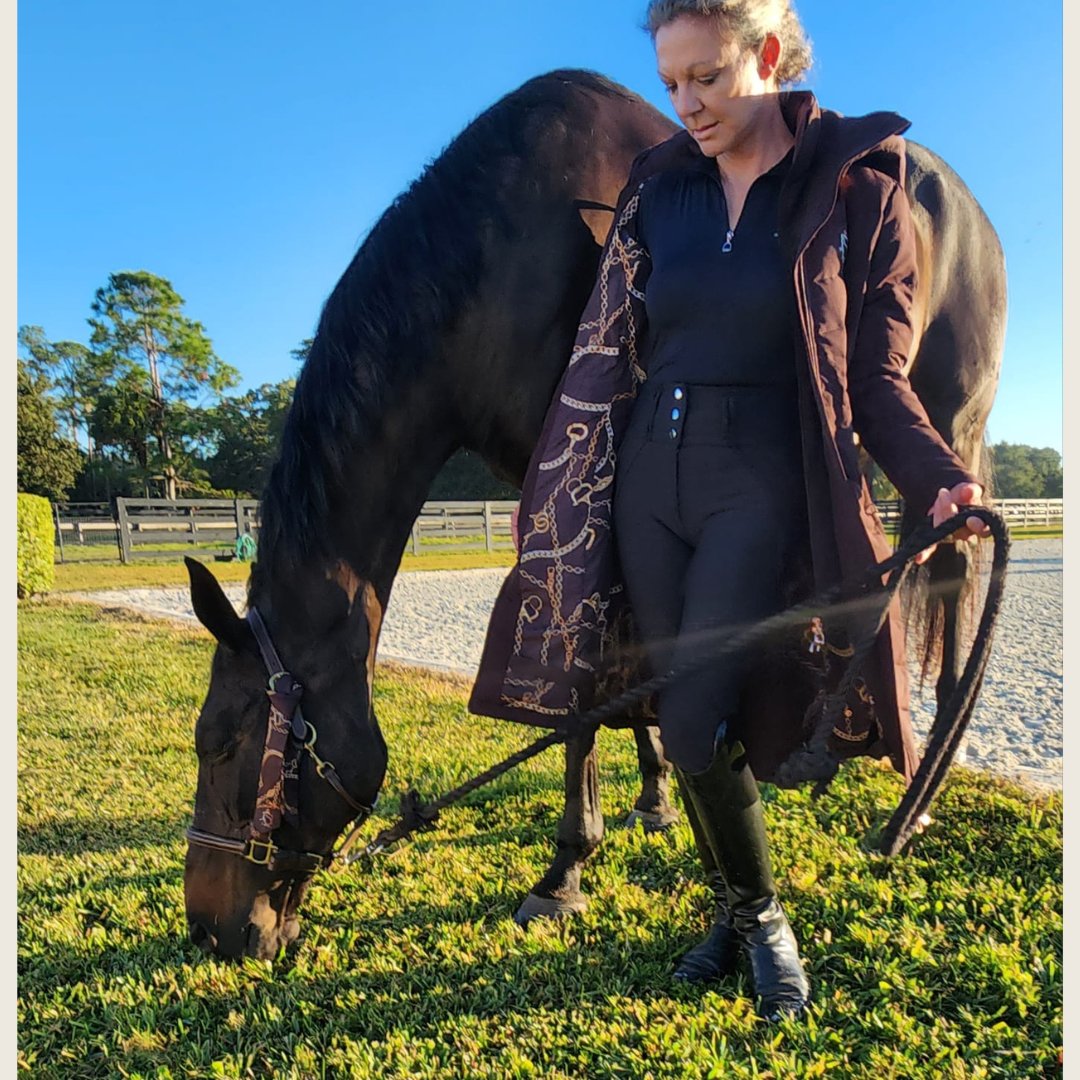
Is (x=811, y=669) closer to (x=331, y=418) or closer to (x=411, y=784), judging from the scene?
(x=331, y=418)

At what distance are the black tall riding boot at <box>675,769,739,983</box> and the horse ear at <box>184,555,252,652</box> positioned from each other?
130 cm

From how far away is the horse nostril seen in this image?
2.21m

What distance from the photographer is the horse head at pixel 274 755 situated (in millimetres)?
2129

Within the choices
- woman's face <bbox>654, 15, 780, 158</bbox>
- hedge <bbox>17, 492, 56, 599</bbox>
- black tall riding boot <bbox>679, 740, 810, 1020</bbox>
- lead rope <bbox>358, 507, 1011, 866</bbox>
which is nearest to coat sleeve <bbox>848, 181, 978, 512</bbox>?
lead rope <bbox>358, 507, 1011, 866</bbox>

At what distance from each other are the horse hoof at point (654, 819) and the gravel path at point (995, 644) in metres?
1.55

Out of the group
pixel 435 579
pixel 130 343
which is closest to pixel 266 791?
pixel 435 579

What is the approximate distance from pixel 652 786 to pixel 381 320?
86.1 inches

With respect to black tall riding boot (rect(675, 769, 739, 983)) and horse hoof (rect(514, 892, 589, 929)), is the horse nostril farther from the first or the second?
black tall riding boot (rect(675, 769, 739, 983))

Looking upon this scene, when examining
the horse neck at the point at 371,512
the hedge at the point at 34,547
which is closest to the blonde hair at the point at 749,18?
the horse neck at the point at 371,512

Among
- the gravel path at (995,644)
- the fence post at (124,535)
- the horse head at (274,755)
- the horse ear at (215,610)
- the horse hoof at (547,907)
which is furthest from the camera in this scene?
the fence post at (124,535)

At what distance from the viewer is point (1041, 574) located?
12.9 metres

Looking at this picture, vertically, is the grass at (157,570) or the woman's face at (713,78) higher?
the woman's face at (713,78)

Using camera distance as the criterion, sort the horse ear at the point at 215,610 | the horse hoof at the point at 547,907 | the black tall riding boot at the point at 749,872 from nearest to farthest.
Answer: the black tall riding boot at the point at 749,872 → the horse ear at the point at 215,610 → the horse hoof at the point at 547,907

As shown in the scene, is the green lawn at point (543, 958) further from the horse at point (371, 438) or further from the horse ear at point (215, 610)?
the horse ear at point (215, 610)
